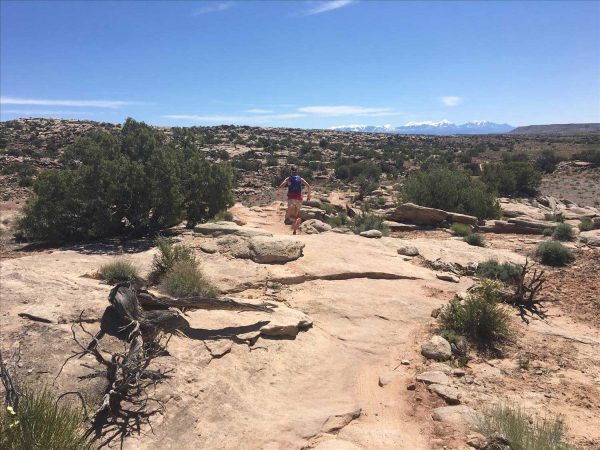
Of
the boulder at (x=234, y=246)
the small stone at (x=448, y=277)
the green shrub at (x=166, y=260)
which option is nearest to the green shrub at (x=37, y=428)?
the green shrub at (x=166, y=260)

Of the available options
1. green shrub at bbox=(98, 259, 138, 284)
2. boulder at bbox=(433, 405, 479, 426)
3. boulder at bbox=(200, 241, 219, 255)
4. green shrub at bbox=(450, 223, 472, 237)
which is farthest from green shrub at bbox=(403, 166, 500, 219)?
boulder at bbox=(433, 405, 479, 426)

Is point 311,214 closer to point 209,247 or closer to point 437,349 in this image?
point 209,247

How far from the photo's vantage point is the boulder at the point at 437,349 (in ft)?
22.2

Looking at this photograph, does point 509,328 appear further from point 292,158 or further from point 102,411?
point 292,158

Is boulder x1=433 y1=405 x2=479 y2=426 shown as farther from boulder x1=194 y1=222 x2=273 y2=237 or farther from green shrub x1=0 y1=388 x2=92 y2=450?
boulder x1=194 y1=222 x2=273 y2=237

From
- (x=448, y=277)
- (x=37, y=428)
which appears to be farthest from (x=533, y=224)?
(x=37, y=428)

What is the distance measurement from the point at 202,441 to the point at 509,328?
5987 mm

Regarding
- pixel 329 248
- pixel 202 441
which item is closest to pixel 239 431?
pixel 202 441

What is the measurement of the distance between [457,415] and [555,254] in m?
Result: 8.98

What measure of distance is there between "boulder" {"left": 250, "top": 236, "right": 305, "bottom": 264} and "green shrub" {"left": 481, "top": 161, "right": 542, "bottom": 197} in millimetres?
22247

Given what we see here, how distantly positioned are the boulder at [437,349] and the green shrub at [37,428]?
495 centimetres

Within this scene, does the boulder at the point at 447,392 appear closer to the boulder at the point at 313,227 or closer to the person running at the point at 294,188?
the person running at the point at 294,188

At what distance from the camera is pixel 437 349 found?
22.5ft

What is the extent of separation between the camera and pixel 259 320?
6.84 metres
